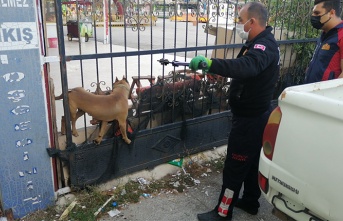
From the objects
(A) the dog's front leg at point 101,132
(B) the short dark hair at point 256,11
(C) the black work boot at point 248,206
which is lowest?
(C) the black work boot at point 248,206

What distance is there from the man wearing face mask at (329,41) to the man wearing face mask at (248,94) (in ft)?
2.15

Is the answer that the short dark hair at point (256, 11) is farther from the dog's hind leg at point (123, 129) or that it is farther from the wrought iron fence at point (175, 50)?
the dog's hind leg at point (123, 129)

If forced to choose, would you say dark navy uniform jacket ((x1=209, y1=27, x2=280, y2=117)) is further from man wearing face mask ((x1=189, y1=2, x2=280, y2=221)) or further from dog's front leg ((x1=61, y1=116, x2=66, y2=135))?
dog's front leg ((x1=61, y1=116, x2=66, y2=135))

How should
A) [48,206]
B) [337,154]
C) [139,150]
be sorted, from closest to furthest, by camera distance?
[337,154] → [48,206] → [139,150]

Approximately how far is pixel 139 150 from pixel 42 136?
3.43ft

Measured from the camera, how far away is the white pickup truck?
153 centimetres

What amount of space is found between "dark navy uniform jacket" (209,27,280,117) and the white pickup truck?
0.41 m

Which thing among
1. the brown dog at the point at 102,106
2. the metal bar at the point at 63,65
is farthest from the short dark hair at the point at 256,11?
the metal bar at the point at 63,65

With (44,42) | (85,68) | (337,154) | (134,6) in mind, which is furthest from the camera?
(85,68)

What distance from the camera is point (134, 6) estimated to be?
294cm

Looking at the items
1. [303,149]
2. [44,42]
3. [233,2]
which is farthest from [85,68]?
[303,149]

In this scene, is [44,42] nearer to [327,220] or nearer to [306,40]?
[327,220]

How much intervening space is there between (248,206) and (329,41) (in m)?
1.70

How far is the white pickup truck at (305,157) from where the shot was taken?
1.53 m
